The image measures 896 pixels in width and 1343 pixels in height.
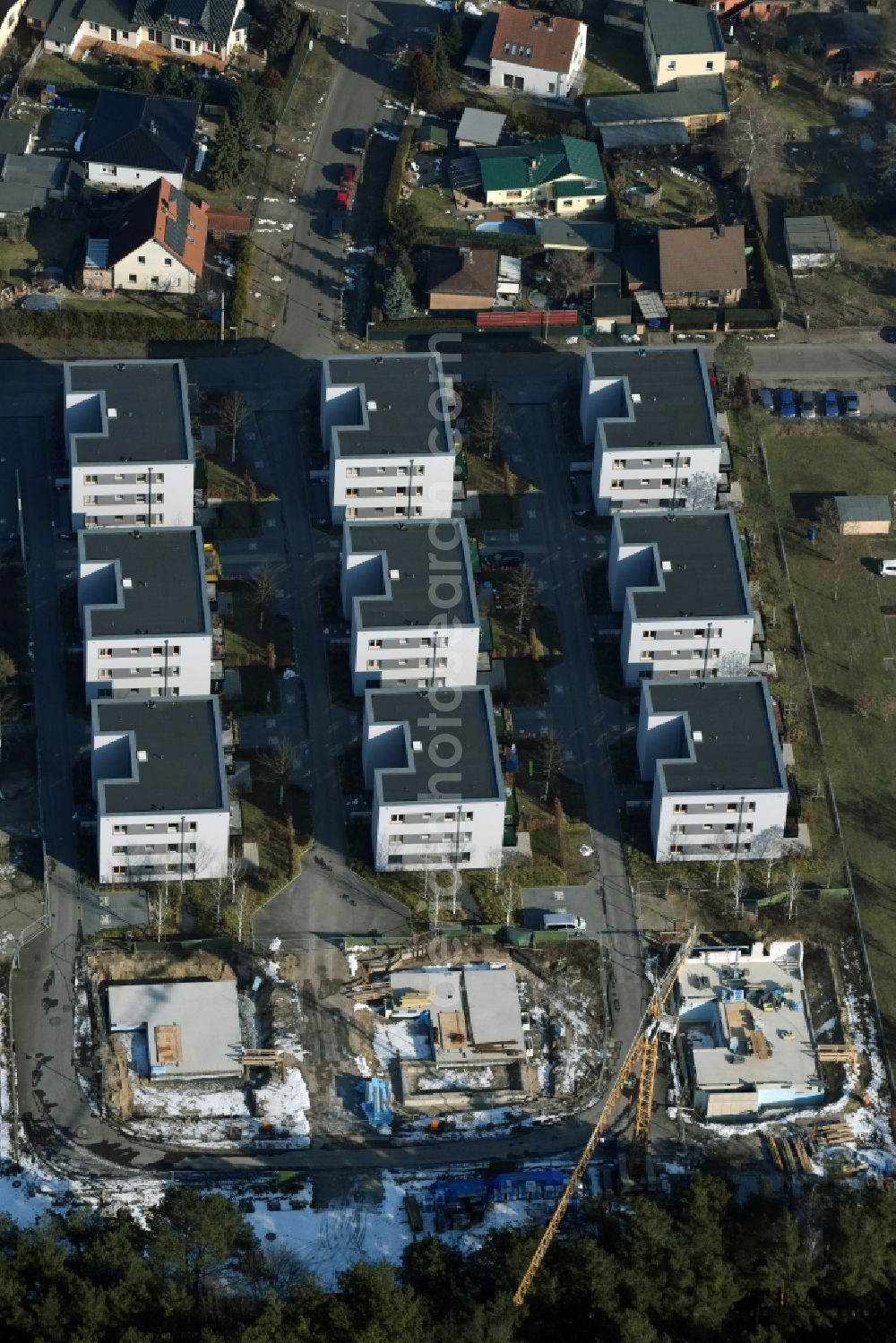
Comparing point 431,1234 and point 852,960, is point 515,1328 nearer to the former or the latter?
point 431,1234

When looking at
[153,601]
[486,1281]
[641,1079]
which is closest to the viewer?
[486,1281]

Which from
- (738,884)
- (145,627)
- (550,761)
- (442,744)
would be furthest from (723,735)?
(145,627)

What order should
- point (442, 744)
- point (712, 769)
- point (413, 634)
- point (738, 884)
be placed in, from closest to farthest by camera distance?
point (712, 769) → point (442, 744) → point (738, 884) → point (413, 634)

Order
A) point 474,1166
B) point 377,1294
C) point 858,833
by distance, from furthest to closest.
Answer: point 858,833 → point 474,1166 → point 377,1294

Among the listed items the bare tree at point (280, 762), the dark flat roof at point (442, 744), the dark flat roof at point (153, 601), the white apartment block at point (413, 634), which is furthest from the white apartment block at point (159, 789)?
the white apartment block at point (413, 634)

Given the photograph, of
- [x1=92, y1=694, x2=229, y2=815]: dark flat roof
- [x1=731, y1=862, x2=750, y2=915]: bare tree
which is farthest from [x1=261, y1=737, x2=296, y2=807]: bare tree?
[x1=731, y1=862, x2=750, y2=915]: bare tree

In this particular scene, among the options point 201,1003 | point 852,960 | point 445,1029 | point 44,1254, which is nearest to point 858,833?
point 852,960

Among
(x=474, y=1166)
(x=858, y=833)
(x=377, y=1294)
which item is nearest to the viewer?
(x=377, y=1294)

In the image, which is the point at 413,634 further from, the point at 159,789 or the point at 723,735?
the point at 723,735
